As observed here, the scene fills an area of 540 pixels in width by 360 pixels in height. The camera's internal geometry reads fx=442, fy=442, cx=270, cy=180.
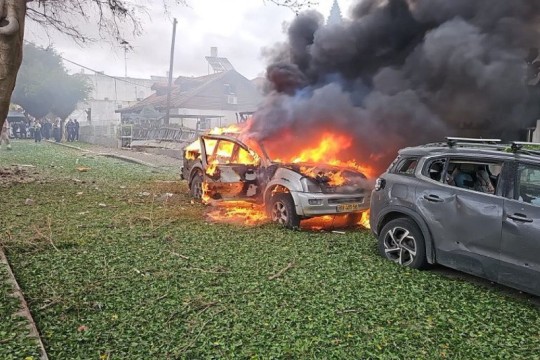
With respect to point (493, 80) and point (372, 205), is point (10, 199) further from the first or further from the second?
point (493, 80)

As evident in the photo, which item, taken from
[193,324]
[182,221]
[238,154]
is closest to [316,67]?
[238,154]

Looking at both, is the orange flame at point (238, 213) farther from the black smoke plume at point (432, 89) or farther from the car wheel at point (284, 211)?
the black smoke plume at point (432, 89)

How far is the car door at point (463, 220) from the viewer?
4.77 m

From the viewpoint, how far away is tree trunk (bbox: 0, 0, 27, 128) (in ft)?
22.3

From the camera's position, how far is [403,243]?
19.3ft

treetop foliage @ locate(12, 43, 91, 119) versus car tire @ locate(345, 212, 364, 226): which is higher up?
treetop foliage @ locate(12, 43, 91, 119)

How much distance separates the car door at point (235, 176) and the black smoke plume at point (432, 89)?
61 centimetres

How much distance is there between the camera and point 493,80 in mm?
10242

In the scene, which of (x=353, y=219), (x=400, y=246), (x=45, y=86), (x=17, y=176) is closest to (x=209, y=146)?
(x=353, y=219)

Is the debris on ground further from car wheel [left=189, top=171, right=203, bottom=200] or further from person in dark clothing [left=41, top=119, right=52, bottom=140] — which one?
person in dark clothing [left=41, top=119, right=52, bottom=140]

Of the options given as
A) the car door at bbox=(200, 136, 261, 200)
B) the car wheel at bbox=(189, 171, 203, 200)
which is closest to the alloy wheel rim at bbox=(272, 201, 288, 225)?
the car door at bbox=(200, 136, 261, 200)

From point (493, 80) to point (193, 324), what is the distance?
9.31 meters

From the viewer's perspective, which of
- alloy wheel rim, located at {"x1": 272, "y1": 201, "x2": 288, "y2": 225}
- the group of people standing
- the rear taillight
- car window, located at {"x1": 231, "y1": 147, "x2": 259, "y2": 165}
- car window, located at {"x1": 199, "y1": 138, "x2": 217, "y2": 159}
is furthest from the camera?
the group of people standing

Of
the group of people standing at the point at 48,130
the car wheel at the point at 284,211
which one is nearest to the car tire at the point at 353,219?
the car wheel at the point at 284,211
